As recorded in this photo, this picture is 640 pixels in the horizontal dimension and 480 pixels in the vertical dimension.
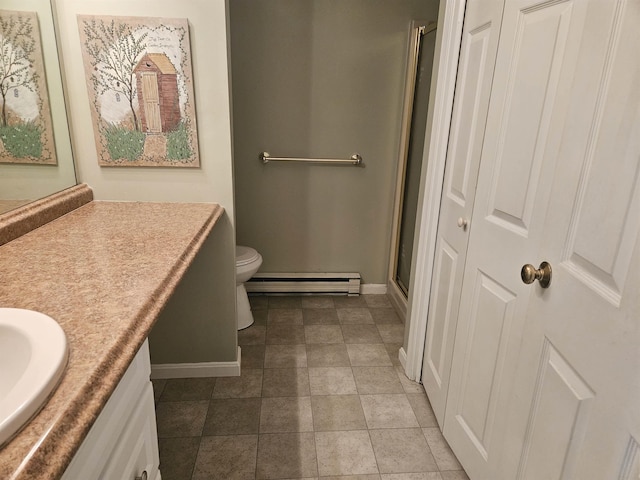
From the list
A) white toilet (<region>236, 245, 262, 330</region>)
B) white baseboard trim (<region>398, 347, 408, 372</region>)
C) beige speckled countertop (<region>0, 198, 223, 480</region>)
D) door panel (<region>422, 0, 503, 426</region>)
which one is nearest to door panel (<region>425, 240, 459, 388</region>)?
door panel (<region>422, 0, 503, 426</region>)

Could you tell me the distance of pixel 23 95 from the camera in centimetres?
136

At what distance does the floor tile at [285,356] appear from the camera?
2.16 metres

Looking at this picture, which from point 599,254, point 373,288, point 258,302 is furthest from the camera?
point 373,288

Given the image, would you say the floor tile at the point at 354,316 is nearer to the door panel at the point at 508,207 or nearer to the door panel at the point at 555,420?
the door panel at the point at 508,207

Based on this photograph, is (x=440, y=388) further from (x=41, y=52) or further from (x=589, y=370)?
(x=41, y=52)

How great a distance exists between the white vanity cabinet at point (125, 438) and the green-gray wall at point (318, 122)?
195 centimetres

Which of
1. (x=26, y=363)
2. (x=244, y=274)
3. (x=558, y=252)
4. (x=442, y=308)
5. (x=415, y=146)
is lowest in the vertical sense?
(x=244, y=274)

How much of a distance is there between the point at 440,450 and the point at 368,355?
0.70 m

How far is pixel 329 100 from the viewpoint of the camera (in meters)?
2.66

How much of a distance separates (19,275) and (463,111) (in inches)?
58.2

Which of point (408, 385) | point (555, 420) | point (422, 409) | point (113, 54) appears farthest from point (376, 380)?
point (113, 54)

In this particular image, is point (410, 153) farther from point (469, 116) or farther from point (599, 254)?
point (599, 254)

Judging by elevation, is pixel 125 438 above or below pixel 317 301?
above

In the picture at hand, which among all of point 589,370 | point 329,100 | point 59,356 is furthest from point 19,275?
point 329,100
